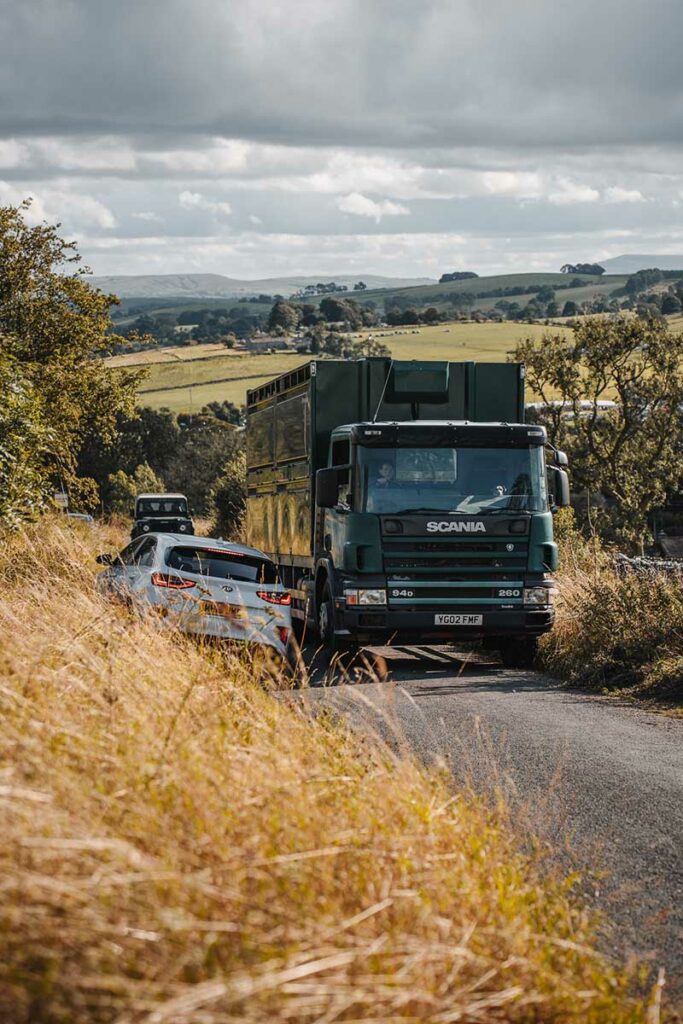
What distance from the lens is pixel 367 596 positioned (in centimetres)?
1564

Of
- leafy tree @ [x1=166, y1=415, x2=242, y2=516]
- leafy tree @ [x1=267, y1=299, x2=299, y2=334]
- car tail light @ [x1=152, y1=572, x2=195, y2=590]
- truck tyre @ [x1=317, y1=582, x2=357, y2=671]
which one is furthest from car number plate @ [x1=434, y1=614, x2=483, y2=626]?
leafy tree @ [x1=267, y1=299, x2=299, y2=334]

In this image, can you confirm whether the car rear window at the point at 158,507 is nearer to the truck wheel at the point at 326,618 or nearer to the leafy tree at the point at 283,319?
the truck wheel at the point at 326,618

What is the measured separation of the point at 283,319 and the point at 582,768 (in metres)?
163

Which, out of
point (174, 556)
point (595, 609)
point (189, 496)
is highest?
point (174, 556)

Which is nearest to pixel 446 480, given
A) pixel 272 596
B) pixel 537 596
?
pixel 537 596

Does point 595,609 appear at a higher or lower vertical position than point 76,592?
lower

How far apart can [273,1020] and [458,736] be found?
7.32 meters

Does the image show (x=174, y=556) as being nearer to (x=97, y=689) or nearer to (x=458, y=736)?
(x=458, y=736)

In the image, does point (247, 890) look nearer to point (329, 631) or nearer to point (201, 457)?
point (329, 631)

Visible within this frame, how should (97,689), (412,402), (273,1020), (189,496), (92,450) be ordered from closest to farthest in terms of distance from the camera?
(273,1020), (97,689), (412,402), (189,496), (92,450)

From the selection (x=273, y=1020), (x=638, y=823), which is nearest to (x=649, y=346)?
(x=638, y=823)

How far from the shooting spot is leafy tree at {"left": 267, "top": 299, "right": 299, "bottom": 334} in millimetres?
166625

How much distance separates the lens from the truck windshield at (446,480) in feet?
51.8

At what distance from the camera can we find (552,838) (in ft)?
23.9
